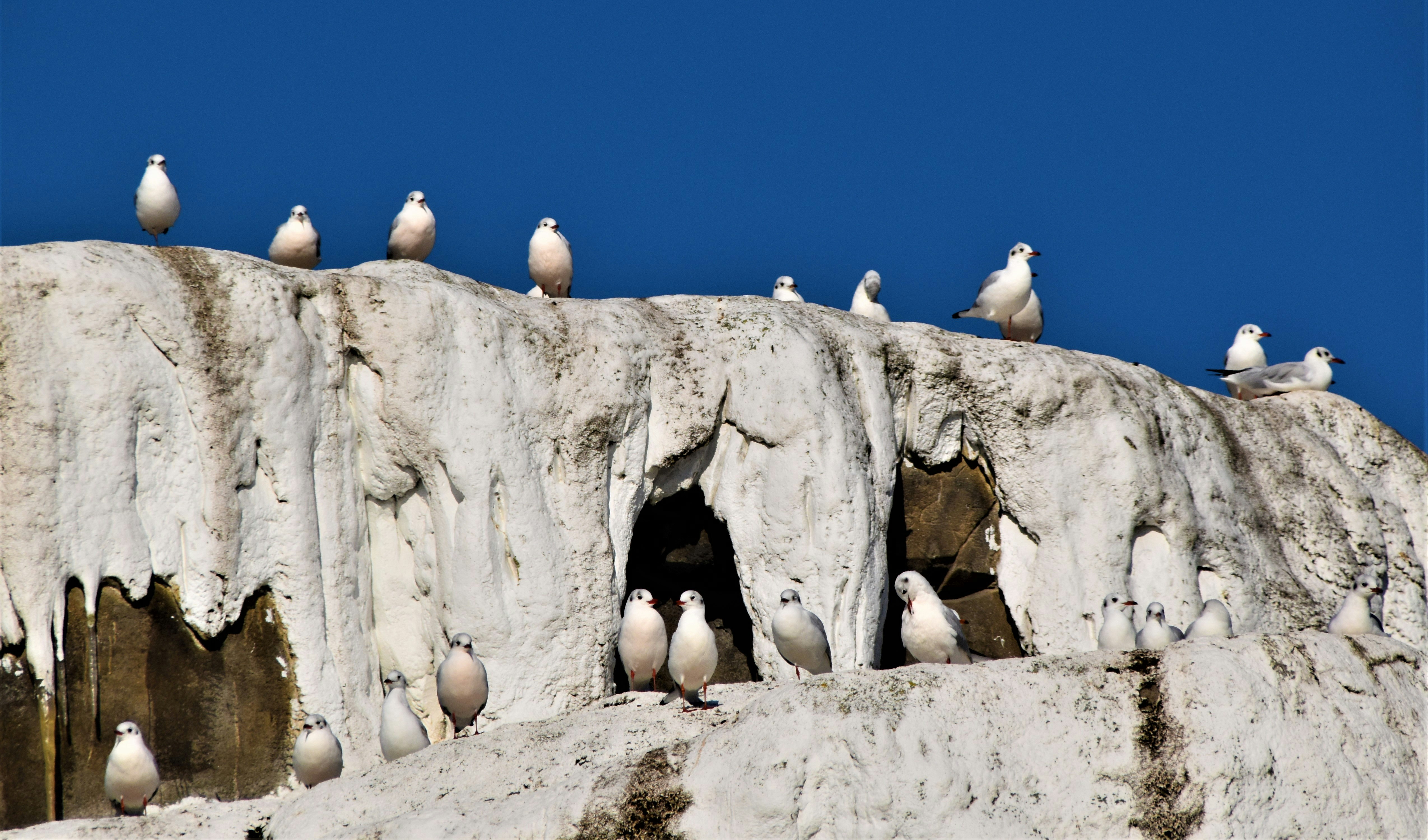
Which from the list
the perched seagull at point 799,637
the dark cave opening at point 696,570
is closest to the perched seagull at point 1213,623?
the perched seagull at point 799,637

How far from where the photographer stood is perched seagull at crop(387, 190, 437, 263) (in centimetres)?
1736

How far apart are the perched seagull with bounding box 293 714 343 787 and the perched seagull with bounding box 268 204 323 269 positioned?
567cm

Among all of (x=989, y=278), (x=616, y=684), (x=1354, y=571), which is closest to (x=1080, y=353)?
(x=989, y=278)

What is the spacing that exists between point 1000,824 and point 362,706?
7.36 m

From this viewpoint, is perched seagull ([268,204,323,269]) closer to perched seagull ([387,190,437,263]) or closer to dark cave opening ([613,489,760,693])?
perched seagull ([387,190,437,263])

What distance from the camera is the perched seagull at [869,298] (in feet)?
67.7

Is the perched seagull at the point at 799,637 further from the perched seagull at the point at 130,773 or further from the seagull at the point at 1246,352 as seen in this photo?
the seagull at the point at 1246,352

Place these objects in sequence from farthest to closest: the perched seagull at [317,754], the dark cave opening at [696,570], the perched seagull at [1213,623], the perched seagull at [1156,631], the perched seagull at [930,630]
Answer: the dark cave opening at [696,570] → the perched seagull at [1213,623] → the perched seagull at [1156,631] → the perched seagull at [930,630] → the perched seagull at [317,754]

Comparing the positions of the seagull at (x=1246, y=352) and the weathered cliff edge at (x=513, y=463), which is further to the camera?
the seagull at (x=1246, y=352)

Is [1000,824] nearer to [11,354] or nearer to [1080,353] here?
[11,354]

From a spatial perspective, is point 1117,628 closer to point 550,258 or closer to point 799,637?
point 799,637

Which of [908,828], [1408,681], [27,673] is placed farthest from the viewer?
[27,673]

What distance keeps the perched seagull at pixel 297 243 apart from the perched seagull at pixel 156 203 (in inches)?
43.0

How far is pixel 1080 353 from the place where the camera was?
1920 centimetres
